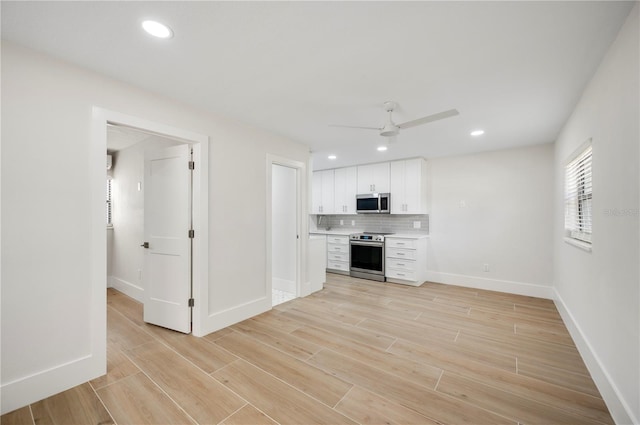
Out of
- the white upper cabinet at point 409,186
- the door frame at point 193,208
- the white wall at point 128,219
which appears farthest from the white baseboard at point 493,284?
the white wall at point 128,219

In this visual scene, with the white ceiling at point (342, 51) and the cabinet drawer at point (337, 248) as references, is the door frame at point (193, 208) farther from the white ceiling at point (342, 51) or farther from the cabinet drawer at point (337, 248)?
the cabinet drawer at point (337, 248)

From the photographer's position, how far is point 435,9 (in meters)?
1.51

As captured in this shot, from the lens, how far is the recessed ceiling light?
1.64 m

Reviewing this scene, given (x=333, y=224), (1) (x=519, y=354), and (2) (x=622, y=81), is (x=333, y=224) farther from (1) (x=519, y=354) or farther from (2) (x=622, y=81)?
(2) (x=622, y=81)

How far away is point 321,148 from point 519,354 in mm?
3568

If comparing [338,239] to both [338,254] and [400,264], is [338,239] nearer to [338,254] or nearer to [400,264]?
[338,254]

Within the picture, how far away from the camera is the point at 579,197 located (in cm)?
286

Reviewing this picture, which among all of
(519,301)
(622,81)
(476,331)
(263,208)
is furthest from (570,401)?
(263,208)

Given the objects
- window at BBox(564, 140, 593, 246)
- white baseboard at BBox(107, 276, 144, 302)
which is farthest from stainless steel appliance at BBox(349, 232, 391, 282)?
A: white baseboard at BBox(107, 276, 144, 302)

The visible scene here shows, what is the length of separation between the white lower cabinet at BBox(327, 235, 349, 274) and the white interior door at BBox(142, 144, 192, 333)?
3.49 meters

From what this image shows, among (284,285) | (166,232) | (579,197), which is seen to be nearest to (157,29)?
(166,232)

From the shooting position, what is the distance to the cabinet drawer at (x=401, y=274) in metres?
5.02

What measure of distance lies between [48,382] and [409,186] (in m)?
5.24

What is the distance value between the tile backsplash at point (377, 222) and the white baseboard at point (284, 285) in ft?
8.14
